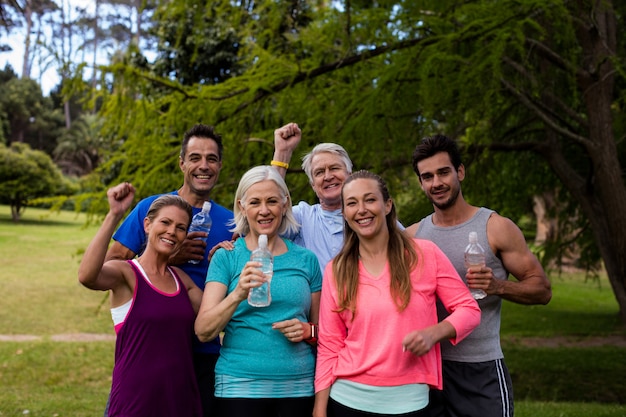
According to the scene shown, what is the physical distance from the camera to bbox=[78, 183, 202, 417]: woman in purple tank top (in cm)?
267

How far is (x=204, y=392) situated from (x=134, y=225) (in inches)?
35.5

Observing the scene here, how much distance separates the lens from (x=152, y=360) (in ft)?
8.81

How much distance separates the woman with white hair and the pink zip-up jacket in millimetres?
114

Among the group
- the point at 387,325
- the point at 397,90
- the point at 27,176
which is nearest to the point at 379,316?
the point at 387,325

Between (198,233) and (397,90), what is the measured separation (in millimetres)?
3157

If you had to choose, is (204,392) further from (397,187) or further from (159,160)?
(397,187)

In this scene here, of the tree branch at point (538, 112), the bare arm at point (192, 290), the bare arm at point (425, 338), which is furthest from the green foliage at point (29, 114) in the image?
the bare arm at point (425, 338)

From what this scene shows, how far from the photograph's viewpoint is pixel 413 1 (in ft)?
18.8

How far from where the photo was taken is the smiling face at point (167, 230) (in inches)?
113

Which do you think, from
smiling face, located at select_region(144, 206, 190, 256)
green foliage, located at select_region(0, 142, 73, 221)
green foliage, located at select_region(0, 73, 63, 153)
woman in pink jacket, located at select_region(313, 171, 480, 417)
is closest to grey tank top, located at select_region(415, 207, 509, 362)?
woman in pink jacket, located at select_region(313, 171, 480, 417)

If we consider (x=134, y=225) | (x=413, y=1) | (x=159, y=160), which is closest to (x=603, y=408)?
(x=413, y=1)

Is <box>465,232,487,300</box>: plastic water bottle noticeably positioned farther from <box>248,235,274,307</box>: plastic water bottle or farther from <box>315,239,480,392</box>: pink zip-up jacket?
<box>248,235,274,307</box>: plastic water bottle

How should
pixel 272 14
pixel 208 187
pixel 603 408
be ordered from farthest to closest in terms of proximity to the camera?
pixel 603 408, pixel 272 14, pixel 208 187

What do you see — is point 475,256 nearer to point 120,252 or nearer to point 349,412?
point 349,412
